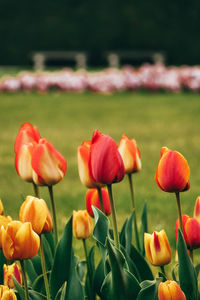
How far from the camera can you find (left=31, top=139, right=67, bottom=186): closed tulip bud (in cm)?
132

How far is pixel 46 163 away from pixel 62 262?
25 cm

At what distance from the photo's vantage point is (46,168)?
1331 millimetres

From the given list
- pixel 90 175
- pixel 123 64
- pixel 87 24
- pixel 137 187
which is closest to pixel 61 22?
pixel 87 24

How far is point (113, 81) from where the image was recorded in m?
8.38

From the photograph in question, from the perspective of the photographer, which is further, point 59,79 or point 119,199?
point 59,79

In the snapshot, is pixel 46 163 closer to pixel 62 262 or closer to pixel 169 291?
pixel 62 262

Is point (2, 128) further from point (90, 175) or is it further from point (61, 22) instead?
point (61, 22)

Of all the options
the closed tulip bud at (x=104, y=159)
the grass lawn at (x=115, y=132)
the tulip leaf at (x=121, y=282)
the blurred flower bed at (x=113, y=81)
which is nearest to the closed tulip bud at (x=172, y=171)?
the closed tulip bud at (x=104, y=159)

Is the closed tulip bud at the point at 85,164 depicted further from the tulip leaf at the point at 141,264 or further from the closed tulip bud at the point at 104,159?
the tulip leaf at the point at 141,264

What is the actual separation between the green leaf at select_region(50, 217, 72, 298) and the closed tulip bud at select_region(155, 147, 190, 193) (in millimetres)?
253

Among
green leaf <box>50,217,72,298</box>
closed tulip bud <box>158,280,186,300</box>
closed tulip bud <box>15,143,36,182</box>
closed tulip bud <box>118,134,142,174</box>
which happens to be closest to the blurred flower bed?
closed tulip bud <box>118,134,142,174</box>

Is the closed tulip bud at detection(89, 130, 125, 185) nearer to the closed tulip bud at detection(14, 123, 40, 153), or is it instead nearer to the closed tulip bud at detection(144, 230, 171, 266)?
the closed tulip bud at detection(144, 230, 171, 266)

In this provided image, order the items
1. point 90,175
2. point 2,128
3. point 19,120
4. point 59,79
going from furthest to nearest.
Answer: point 59,79
point 19,120
point 2,128
point 90,175

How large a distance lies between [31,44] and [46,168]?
1310cm
